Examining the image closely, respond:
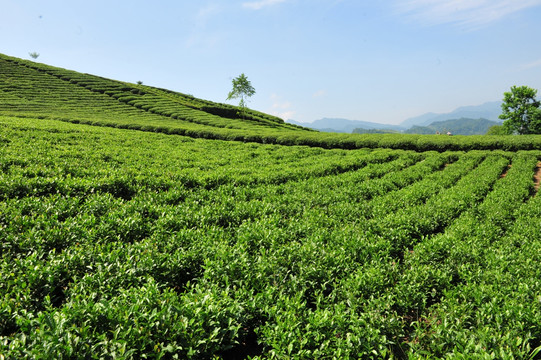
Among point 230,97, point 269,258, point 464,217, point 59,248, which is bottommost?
point 59,248

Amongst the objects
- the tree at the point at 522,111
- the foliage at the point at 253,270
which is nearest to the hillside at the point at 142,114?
the foliage at the point at 253,270

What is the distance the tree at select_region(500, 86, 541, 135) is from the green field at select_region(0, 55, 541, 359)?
6123cm

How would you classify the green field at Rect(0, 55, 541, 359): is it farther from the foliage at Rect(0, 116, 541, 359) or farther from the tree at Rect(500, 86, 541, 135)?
the tree at Rect(500, 86, 541, 135)

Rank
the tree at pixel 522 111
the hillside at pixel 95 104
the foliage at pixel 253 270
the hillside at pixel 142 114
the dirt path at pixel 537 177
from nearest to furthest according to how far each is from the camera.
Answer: the foliage at pixel 253 270 < the dirt path at pixel 537 177 < the hillside at pixel 142 114 < the hillside at pixel 95 104 < the tree at pixel 522 111

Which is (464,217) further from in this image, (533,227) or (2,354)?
(2,354)

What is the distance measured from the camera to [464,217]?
380 inches

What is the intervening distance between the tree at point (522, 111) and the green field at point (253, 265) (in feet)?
201

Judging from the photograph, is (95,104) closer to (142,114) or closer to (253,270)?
(142,114)

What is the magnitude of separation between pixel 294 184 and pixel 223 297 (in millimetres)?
9664

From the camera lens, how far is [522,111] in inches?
2312

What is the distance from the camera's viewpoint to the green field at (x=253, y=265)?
370 cm

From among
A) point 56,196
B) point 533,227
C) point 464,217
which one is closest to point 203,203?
point 56,196

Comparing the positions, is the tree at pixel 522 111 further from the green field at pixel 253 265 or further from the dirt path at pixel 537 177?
the green field at pixel 253 265

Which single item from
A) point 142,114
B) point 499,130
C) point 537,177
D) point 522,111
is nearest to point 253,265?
point 537,177
